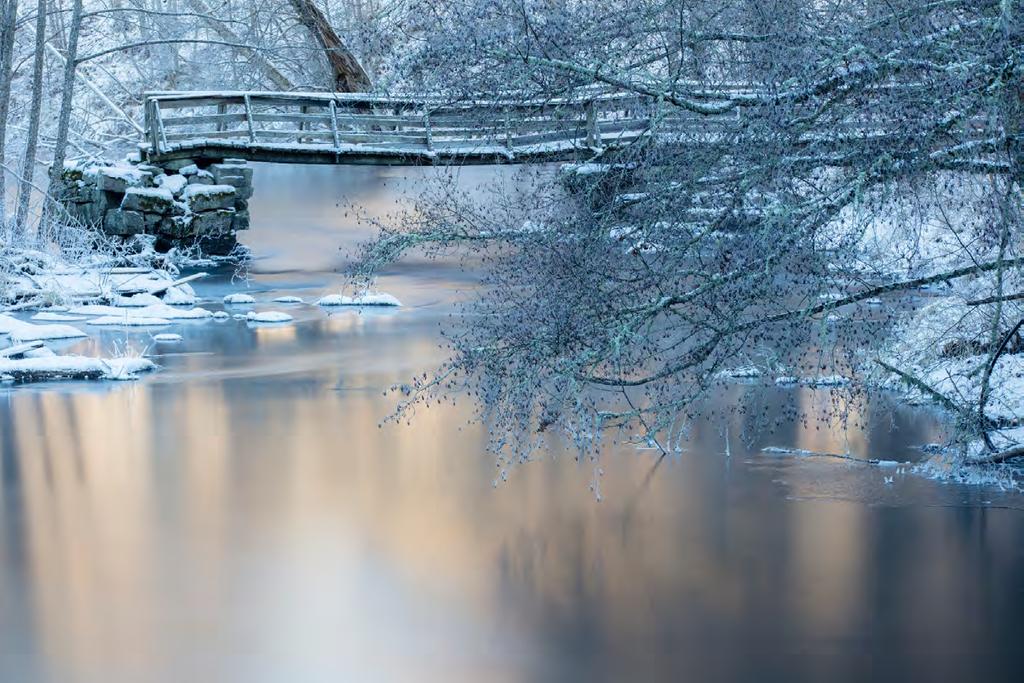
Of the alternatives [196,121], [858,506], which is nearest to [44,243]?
[196,121]

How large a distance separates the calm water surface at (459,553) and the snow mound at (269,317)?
475cm

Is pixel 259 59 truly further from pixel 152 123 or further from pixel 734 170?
pixel 734 170

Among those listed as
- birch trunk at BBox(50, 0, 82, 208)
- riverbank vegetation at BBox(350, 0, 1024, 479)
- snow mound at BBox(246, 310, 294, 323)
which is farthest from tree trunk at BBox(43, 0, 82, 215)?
riverbank vegetation at BBox(350, 0, 1024, 479)

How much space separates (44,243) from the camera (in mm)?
18828

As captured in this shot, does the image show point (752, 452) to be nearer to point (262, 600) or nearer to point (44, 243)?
point (262, 600)

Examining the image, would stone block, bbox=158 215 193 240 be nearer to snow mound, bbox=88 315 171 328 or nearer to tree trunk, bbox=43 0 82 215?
tree trunk, bbox=43 0 82 215

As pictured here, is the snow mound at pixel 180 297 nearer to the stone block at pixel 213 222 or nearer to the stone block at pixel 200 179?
the stone block at pixel 213 222

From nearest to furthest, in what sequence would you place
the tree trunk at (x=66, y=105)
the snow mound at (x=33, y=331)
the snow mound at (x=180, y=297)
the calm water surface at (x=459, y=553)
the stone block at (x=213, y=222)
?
the calm water surface at (x=459, y=553), the snow mound at (x=33, y=331), the snow mound at (x=180, y=297), the tree trunk at (x=66, y=105), the stone block at (x=213, y=222)

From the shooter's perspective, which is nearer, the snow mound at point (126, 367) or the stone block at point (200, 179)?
the snow mound at point (126, 367)

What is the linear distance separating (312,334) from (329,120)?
6483 mm

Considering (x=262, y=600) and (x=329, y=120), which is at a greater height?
(x=329, y=120)

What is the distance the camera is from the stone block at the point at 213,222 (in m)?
22.9

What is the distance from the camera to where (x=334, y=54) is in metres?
26.0

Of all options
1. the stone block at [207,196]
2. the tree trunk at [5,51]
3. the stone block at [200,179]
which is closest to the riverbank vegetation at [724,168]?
the tree trunk at [5,51]
